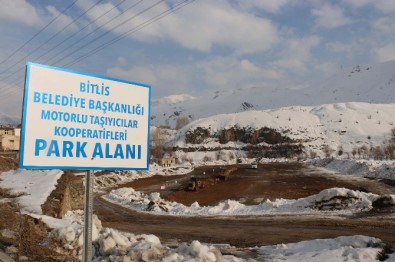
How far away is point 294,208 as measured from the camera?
933 inches

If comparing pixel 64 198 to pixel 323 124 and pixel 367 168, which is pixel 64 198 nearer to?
pixel 367 168

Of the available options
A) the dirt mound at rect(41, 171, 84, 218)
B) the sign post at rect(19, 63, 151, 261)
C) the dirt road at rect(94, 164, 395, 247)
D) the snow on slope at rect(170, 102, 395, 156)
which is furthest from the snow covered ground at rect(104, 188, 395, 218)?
the snow on slope at rect(170, 102, 395, 156)

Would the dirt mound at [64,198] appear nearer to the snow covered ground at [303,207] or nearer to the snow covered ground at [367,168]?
the snow covered ground at [303,207]

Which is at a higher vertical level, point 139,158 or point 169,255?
point 139,158

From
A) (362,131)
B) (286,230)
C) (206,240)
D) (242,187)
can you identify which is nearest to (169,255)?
(206,240)

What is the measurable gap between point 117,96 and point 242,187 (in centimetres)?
3504

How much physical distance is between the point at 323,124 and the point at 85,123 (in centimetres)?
14793

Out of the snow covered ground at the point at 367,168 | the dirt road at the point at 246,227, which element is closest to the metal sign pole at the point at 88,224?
the dirt road at the point at 246,227

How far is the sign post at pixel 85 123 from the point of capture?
414 cm

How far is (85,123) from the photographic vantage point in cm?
458

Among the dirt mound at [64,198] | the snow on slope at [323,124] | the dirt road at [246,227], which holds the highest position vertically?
the snow on slope at [323,124]

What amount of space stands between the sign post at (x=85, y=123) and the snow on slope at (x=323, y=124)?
402ft

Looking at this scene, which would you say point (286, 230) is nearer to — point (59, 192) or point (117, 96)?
point (59, 192)

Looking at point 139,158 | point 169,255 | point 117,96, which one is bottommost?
point 169,255
